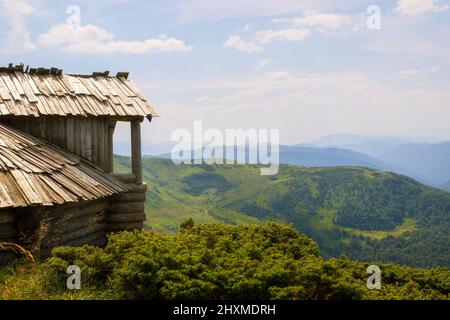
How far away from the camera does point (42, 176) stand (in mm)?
13578

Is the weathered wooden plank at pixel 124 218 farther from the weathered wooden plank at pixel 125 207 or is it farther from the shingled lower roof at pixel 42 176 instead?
the shingled lower roof at pixel 42 176

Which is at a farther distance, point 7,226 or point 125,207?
point 125,207

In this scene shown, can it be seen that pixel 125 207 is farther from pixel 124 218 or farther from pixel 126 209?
pixel 124 218

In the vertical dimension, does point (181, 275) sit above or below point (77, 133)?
below

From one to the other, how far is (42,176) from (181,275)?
651 centimetres

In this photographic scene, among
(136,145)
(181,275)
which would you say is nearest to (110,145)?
(136,145)

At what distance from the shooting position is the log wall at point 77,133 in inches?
661

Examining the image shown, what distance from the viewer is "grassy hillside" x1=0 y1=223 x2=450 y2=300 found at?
8672 mm

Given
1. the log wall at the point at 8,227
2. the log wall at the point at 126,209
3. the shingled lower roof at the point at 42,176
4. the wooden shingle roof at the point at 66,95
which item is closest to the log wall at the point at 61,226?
the log wall at the point at 8,227

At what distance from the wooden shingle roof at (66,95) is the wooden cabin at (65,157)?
0.10ft

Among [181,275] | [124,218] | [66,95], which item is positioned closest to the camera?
[181,275]

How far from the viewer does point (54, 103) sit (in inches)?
658

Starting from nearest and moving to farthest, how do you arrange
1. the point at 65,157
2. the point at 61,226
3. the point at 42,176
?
the point at 42,176
the point at 61,226
the point at 65,157

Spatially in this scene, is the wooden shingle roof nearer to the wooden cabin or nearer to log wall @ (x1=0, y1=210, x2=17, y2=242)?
the wooden cabin
